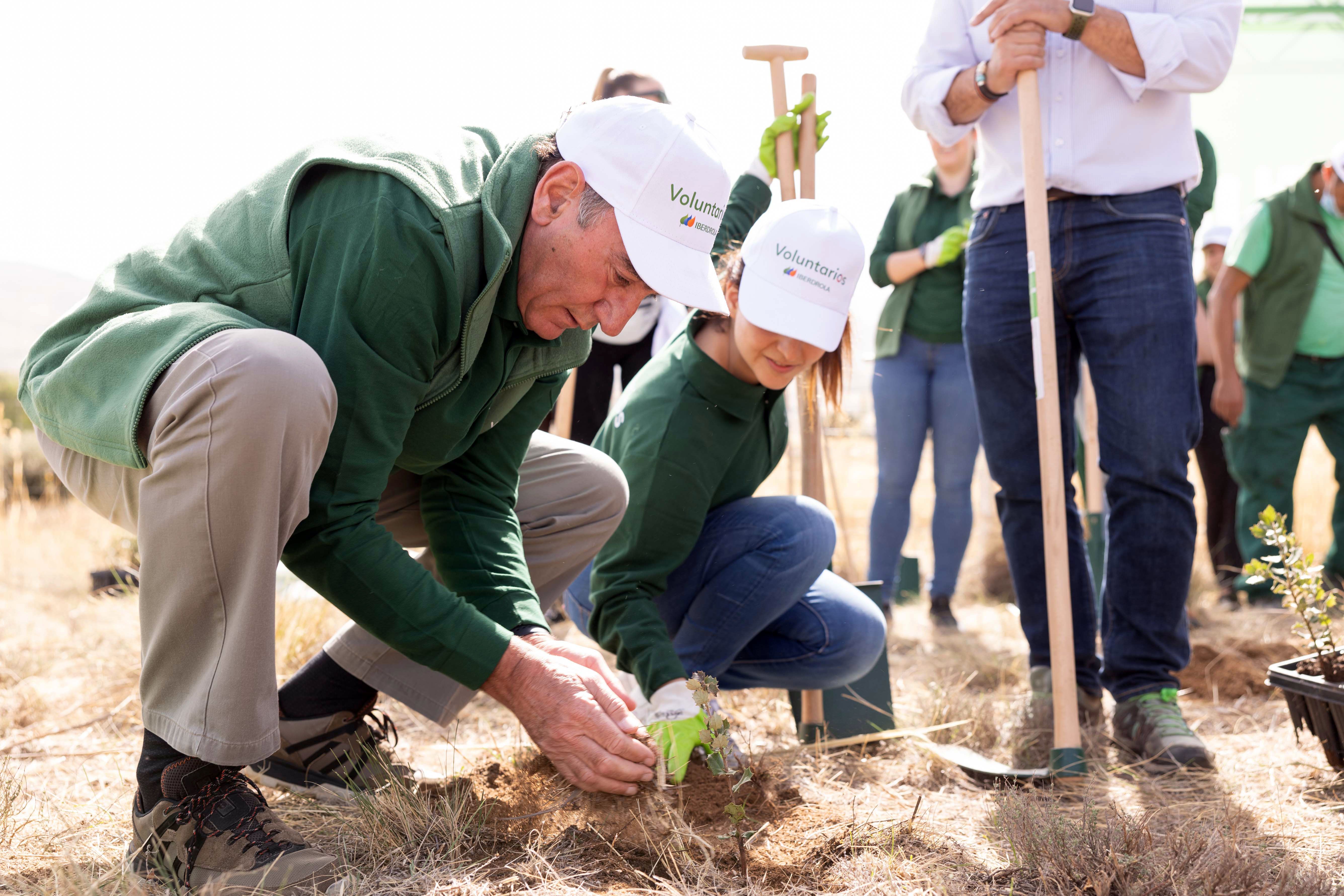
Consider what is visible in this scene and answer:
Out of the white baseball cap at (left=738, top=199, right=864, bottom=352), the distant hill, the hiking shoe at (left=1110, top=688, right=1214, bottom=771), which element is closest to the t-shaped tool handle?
the white baseball cap at (left=738, top=199, right=864, bottom=352)

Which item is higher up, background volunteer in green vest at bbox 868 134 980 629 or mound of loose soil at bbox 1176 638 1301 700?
background volunteer in green vest at bbox 868 134 980 629

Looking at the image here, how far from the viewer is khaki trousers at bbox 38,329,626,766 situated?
1395mm

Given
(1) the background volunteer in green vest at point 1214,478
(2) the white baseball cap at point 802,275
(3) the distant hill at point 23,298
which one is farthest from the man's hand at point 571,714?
(3) the distant hill at point 23,298

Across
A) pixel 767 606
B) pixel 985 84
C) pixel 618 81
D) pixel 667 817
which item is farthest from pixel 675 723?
pixel 618 81

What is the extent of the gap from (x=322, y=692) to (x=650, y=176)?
1.21 m

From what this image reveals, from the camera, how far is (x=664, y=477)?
2148 mm

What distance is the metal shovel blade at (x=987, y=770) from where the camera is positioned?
2.12 meters

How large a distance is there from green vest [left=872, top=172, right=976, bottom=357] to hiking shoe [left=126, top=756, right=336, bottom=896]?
304cm

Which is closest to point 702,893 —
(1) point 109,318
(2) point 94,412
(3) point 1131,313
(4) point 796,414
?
(2) point 94,412

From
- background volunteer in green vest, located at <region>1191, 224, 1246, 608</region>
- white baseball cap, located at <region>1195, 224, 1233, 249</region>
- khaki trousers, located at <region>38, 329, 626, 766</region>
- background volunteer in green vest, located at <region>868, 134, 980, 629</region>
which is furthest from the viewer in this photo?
white baseball cap, located at <region>1195, 224, 1233, 249</region>

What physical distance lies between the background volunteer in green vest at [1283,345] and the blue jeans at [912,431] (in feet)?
4.53

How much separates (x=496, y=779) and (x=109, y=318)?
1052mm

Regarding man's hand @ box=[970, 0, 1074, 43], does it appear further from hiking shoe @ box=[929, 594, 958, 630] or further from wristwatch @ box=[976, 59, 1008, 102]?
hiking shoe @ box=[929, 594, 958, 630]

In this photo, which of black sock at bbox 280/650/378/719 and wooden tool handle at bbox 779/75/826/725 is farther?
wooden tool handle at bbox 779/75/826/725
